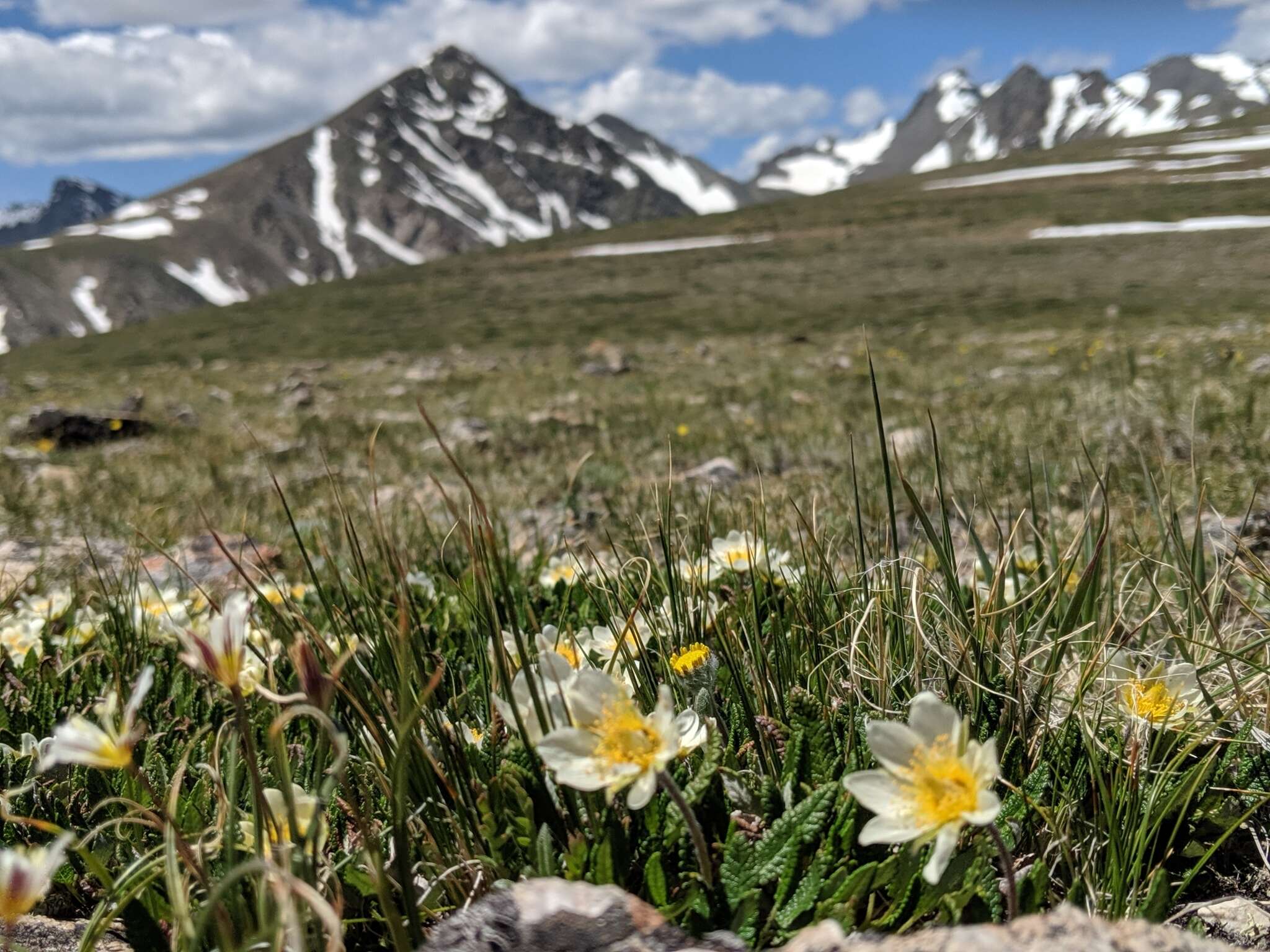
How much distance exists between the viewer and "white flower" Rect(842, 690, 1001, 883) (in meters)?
1.09

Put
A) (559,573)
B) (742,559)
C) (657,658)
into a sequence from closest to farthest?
(657,658) → (742,559) → (559,573)

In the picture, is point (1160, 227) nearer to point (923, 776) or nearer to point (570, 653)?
point (570, 653)

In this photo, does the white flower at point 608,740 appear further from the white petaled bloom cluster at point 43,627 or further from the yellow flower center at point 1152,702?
the white petaled bloom cluster at point 43,627

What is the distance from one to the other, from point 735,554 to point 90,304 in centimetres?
15788

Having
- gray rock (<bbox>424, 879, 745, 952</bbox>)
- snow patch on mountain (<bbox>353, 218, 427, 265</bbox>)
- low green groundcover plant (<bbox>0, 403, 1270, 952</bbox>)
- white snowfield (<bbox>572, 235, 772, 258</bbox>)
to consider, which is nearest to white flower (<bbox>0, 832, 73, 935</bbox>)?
low green groundcover plant (<bbox>0, 403, 1270, 952</bbox>)

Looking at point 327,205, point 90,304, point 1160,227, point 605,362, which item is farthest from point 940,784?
point 327,205

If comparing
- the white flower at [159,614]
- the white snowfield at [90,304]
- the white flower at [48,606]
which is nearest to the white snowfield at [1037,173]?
the white flower at [48,606]

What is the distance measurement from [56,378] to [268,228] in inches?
6103

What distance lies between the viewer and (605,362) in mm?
16531

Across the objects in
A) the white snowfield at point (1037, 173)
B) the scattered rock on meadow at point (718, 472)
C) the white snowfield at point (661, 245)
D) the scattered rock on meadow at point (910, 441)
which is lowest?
the scattered rock on meadow at point (718, 472)

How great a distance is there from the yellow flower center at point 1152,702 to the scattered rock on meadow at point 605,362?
44.3ft

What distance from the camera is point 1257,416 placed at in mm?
5312

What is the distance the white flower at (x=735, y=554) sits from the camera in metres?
2.40

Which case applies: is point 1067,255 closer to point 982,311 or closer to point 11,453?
point 982,311
